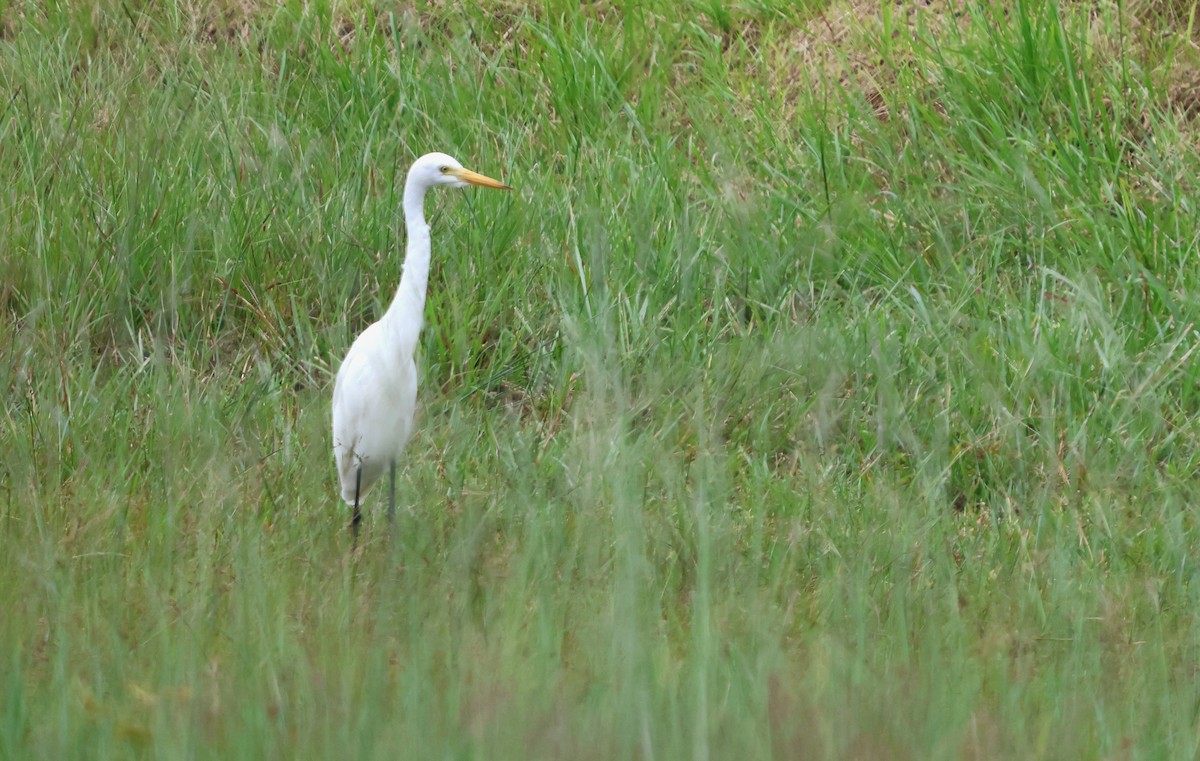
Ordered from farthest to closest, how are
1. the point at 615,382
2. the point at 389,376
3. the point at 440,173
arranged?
the point at 440,173 < the point at 389,376 < the point at 615,382

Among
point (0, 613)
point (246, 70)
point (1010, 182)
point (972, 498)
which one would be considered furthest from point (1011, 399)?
point (246, 70)

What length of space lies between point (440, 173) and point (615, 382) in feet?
6.65

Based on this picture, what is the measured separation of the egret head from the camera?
3463mm

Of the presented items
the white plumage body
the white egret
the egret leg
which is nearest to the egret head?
the white egret

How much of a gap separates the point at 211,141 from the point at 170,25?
1.28 m

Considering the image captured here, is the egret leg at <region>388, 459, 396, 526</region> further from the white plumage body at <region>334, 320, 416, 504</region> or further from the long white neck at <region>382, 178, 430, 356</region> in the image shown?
the long white neck at <region>382, 178, 430, 356</region>

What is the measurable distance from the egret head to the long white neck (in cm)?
14

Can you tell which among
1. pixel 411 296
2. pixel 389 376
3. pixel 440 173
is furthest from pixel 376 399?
pixel 440 173

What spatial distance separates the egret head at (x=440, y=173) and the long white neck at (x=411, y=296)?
136 mm

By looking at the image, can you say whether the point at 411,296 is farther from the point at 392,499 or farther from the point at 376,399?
the point at 392,499

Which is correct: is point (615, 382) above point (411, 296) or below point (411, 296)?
above

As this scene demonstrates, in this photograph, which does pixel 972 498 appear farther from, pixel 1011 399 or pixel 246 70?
pixel 246 70

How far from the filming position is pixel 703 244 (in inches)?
174

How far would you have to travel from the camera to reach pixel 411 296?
329cm
